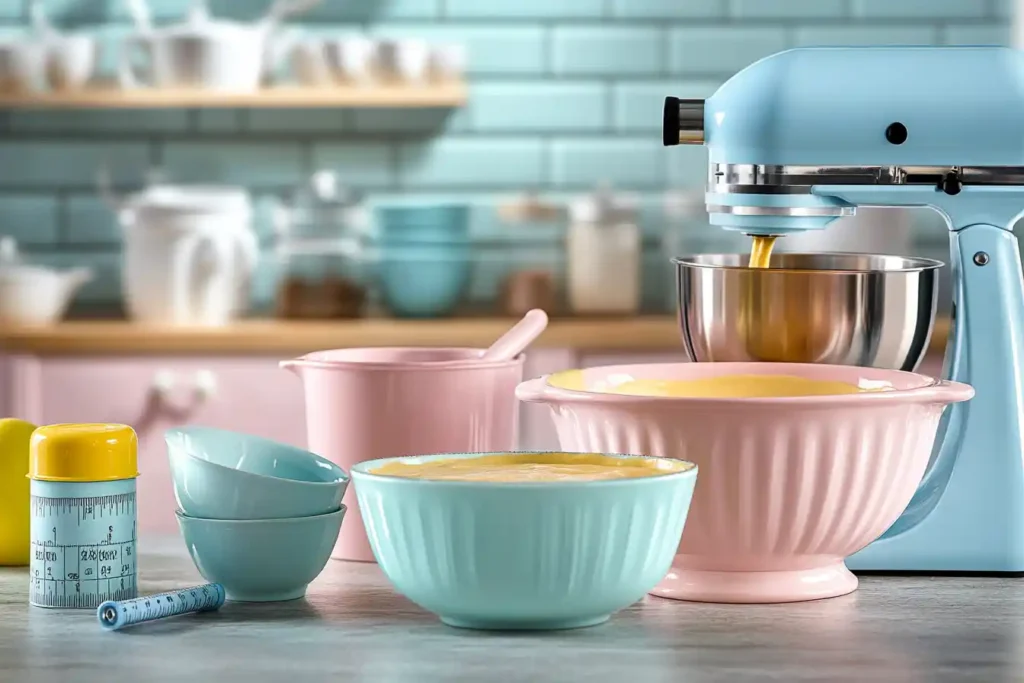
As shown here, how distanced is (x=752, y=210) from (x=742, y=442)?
0.25m

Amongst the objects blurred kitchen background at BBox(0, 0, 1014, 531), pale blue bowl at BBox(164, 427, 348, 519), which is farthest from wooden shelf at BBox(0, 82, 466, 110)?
pale blue bowl at BBox(164, 427, 348, 519)

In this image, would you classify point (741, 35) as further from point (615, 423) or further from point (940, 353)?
point (615, 423)

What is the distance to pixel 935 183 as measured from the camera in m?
1.16

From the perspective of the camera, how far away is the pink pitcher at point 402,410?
45.4 inches

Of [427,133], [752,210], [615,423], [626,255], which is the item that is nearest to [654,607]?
[615,423]

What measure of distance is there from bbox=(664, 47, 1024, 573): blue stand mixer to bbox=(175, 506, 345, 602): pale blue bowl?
0.40 meters

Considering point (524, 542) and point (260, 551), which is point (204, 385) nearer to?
point (260, 551)

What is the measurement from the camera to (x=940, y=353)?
2.69 meters

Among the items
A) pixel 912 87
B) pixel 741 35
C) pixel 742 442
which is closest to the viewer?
pixel 742 442

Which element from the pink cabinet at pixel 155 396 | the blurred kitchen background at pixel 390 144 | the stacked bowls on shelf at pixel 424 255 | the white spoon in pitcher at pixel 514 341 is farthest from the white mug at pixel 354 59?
the white spoon in pitcher at pixel 514 341

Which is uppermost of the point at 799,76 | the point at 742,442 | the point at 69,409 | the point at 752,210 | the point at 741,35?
the point at 741,35

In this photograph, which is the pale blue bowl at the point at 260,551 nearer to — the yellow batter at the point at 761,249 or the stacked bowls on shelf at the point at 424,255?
the yellow batter at the point at 761,249

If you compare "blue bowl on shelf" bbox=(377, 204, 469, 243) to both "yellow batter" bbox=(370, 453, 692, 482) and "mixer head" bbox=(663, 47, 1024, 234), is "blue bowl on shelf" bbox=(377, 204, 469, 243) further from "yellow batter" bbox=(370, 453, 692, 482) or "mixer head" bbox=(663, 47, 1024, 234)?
"yellow batter" bbox=(370, 453, 692, 482)

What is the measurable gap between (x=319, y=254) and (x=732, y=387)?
189cm
